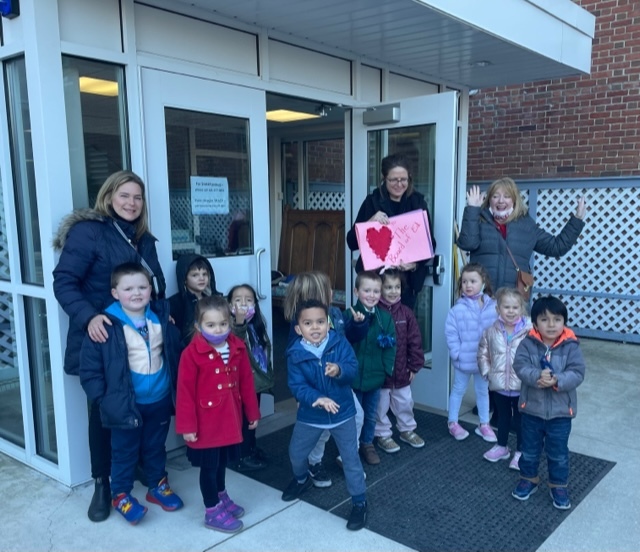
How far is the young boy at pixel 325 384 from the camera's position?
2.84 metres

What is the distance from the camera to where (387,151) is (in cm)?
469

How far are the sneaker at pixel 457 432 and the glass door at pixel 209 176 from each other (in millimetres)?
1434

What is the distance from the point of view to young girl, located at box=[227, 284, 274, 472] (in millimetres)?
3332

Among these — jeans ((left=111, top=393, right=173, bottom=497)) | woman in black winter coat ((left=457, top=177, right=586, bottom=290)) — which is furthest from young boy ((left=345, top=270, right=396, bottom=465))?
jeans ((left=111, top=393, right=173, bottom=497))

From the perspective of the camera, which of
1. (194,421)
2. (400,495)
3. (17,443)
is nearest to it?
(194,421)

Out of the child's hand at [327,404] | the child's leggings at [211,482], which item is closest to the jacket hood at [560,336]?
the child's hand at [327,404]

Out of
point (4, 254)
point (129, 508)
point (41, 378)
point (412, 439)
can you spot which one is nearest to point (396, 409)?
point (412, 439)

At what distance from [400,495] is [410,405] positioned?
29.0 inches

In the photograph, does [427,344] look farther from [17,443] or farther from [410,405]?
[17,443]

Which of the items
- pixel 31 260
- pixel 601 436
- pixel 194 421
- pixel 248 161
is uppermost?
pixel 248 161

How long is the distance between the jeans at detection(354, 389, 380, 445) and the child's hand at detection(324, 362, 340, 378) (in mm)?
831

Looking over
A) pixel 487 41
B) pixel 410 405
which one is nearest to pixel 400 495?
pixel 410 405

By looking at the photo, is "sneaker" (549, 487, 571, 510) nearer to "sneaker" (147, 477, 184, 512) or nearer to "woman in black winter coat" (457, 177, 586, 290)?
"woman in black winter coat" (457, 177, 586, 290)

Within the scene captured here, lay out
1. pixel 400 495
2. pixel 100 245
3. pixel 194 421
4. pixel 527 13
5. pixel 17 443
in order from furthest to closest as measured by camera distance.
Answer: pixel 527 13 < pixel 17 443 < pixel 400 495 < pixel 100 245 < pixel 194 421
